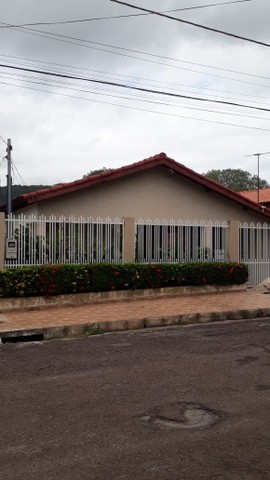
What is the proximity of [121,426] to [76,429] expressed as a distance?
0.38 m

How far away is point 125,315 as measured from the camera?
10438 millimetres

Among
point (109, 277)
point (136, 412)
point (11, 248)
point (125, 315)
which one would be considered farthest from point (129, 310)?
point (136, 412)

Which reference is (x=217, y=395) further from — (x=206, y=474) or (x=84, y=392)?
(x=206, y=474)

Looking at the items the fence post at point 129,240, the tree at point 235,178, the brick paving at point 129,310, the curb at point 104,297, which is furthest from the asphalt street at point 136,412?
the tree at point 235,178

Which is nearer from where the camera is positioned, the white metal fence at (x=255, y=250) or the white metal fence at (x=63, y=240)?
the white metal fence at (x=63, y=240)

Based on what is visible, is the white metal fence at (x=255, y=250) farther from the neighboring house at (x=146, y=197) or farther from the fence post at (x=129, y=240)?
the fence post at (x=129, y=240)

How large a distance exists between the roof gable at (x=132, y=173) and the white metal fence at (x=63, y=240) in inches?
36.9

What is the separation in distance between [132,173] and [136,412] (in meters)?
10.4

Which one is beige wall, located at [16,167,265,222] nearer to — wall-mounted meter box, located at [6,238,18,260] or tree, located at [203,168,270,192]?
wall-mounted meter box, located at [6,238,18,260]

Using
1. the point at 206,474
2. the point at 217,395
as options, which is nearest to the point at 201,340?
the point at 217,395

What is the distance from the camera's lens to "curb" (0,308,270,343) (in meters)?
8.88

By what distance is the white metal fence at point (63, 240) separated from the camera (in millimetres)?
11789

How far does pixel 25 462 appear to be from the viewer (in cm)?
365

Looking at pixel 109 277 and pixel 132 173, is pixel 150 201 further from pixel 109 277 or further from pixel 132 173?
pixel 109 277
